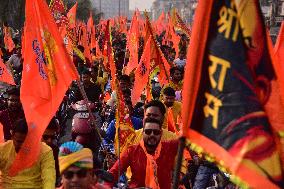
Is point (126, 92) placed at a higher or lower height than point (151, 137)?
lower

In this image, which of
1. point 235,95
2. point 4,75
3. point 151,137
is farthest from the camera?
point 4,75

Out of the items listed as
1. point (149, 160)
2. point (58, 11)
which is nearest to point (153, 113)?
point (149, 160)

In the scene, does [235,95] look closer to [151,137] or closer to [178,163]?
[178,163]

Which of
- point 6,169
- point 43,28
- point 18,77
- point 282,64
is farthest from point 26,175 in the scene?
point 18,77

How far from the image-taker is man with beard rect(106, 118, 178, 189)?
4.90 meters

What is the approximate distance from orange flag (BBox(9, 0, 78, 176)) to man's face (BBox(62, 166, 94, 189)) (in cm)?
77

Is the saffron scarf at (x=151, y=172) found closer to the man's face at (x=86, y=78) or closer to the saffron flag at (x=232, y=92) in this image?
the saffron flag at (x=232, y=92)

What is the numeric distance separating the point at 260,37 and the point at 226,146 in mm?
576

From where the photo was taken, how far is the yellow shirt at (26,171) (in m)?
4.35

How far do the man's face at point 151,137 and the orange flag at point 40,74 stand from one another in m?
0.79

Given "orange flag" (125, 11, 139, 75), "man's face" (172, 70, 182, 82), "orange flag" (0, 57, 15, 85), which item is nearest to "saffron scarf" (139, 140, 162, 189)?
"orange flag" (0, 57, 15, 85)

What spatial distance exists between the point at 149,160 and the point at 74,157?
4.84 ft

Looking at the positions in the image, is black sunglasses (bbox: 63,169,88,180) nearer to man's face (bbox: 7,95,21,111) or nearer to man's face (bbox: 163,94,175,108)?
man's face (bbox: 7,95,21,111)

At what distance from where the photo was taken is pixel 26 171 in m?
4.37
